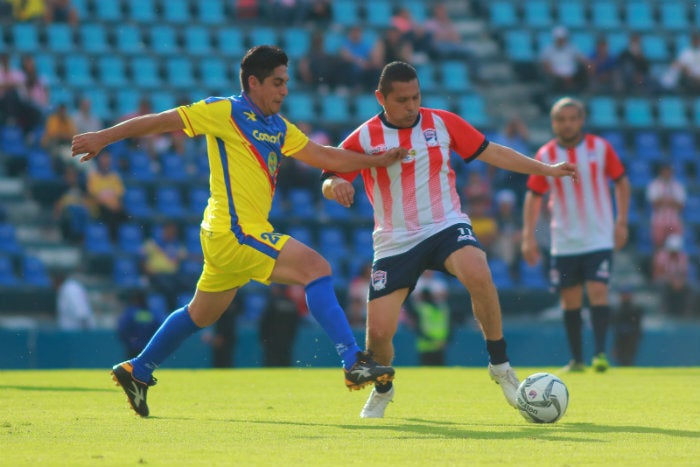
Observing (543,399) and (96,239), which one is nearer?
(543,399)

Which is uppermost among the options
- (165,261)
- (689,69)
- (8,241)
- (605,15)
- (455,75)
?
(605,15)

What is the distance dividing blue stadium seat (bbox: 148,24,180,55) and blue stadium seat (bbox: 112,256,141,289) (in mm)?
4928

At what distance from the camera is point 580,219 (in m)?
13.1

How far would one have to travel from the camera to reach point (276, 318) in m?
16.8

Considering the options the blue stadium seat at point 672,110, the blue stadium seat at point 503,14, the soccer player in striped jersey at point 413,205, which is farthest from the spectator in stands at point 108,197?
the soccer player in striped jersey at point 413,205

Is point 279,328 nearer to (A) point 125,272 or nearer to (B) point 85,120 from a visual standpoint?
(A) point 125,272

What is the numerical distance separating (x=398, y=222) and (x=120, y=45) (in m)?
14.2

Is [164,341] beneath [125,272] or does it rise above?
above

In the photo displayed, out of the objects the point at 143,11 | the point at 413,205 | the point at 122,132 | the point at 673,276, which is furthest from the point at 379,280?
the point at 143,11

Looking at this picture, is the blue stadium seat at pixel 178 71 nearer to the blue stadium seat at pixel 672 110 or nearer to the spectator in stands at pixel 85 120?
the spectator in stands at pixel 85 120

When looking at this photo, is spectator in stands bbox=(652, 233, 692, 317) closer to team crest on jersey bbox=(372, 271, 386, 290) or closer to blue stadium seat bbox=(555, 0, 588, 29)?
blue stadium seat bbox=(555, 0, 588, 29)

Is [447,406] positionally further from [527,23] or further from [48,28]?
[527,23]

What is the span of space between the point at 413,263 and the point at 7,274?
10.5m

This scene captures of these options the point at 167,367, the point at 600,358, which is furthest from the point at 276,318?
the point at 600,358
